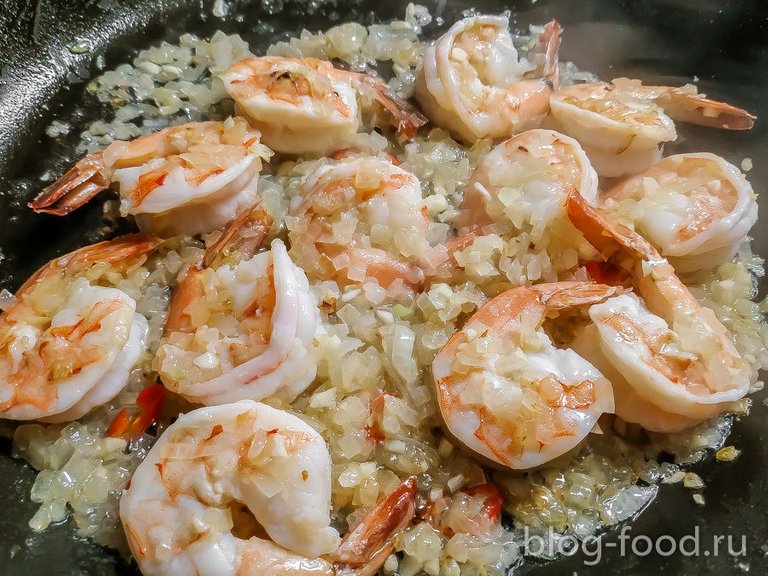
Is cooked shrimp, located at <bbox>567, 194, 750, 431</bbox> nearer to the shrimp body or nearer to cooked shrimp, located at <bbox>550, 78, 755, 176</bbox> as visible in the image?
cooked shrimp, located at <bbox>550, 78, 755, 176</bbox>

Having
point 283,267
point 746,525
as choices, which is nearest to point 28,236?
point 283,267

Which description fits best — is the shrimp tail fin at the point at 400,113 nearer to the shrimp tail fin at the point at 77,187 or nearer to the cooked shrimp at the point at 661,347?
the cooked shrimp at the point at 661,347

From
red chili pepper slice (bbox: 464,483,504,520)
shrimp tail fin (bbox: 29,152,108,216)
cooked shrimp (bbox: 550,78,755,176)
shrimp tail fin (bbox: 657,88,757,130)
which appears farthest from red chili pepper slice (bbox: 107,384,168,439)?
shrimp tail fin (bbox: 657,88,757,130)

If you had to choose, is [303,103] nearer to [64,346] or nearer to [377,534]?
[64,346]

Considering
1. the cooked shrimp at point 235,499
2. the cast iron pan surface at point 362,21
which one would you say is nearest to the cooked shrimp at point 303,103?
the cast iron pan surface at point 362,21

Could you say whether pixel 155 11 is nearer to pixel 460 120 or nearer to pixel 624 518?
pixel 460 120
